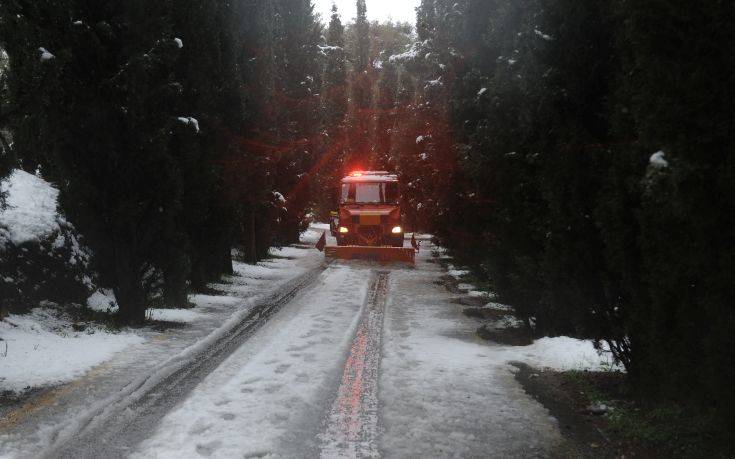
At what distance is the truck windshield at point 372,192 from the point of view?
2244cm

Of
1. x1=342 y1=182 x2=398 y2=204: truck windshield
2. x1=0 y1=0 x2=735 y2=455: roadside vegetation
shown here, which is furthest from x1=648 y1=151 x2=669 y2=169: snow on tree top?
x1=342 y1=182 x2=398 y2=204: truck windshield

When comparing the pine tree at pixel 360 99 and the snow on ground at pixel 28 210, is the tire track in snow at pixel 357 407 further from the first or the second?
the pine tree at pixel 360 99

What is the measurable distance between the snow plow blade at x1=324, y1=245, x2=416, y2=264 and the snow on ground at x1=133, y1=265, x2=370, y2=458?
32.9 ft

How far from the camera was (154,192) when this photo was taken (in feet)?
29.7

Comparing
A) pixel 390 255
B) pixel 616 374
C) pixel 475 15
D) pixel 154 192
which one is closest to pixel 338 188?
pixel 390 255

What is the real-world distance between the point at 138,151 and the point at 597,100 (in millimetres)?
6434

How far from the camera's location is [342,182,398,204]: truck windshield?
73.6 ft

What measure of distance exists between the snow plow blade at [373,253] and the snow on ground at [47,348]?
11659mm

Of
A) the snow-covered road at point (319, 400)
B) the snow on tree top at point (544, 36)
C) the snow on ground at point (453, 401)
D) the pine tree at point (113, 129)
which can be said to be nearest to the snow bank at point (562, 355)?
the snow-covered road at point (319, 400)

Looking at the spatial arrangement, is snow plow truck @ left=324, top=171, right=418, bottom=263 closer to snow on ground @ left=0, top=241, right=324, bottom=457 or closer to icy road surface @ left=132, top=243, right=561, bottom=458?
snow on ground @ left=0, top=241, right=324, bottom=457

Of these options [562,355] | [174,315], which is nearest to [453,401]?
[562,355]

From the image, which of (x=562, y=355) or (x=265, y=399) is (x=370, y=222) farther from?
(x=265, y=399)

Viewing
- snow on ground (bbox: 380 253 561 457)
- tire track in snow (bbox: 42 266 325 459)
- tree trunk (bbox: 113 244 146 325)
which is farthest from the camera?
tree trunk (bbox: 113 244 146 325)

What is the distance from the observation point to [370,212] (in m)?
21.3
